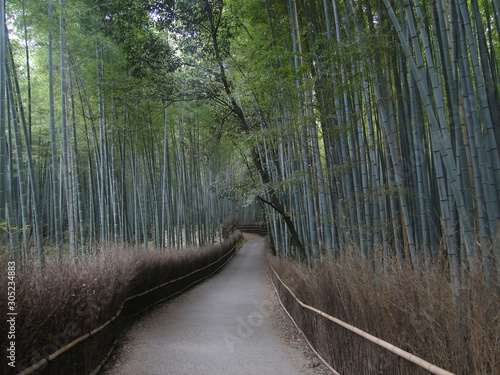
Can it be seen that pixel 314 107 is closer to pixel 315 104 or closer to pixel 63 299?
pixel 315 104

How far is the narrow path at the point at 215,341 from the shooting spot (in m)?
3.34

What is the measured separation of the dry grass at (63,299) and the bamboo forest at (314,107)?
21cm

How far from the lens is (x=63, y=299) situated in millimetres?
2486

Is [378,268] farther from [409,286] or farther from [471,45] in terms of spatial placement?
[471,45]

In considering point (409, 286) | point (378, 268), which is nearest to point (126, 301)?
point (378, 268)

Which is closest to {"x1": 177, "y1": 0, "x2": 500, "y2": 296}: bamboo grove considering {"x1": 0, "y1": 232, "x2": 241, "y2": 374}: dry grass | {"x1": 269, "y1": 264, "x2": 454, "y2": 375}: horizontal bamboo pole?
{"x1": 269, "y1": 264, "x2": 454, "y2": 375}: horizontal bamboo pole

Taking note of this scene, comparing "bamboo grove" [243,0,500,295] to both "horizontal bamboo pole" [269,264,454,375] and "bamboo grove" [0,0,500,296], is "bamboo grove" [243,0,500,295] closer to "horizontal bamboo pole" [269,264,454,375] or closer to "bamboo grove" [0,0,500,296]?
"bamboo grove" [0,0,500,296]

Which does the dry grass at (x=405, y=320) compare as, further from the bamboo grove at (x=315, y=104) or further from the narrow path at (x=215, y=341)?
the narrow path at (x=215, y=341)

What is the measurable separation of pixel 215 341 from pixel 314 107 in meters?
2.94

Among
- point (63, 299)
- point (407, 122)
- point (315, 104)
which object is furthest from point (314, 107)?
point (63, 299)

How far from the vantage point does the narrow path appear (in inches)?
131

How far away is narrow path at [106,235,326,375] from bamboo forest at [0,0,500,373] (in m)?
1.10

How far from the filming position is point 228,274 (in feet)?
35.5

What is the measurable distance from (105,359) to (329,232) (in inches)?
110
